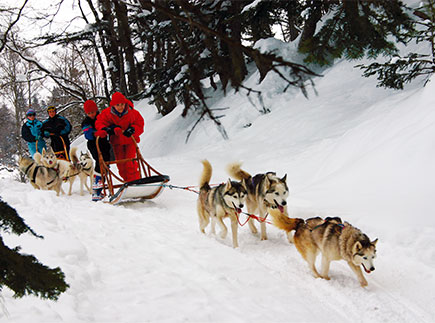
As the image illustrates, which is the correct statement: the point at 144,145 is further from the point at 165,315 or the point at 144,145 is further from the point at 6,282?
the point at 6,282

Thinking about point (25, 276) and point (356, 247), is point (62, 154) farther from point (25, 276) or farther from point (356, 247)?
point (25, 276)

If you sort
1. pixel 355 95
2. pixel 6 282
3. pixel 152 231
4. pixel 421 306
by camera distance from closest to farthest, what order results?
pixel 6 282, pixel 421 306, pixel 152 231, pixel 355 95

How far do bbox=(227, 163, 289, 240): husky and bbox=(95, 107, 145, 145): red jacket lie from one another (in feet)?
8.85

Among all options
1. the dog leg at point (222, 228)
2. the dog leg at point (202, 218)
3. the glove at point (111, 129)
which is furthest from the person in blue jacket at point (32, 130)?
the dog leg at point (222, 228)

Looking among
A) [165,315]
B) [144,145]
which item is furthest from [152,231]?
[144,145]

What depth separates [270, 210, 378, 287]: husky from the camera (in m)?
2.80

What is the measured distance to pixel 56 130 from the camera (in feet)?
26.2

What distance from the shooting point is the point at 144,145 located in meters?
13.5

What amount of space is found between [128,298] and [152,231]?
6.01ft

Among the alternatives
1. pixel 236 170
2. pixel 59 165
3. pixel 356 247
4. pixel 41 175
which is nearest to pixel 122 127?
pixel 59 165

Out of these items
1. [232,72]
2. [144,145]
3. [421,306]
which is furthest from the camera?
[144,145]

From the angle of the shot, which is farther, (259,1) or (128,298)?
(259,1)

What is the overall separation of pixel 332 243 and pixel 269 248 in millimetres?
1030

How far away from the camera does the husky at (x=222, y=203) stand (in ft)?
12.7
